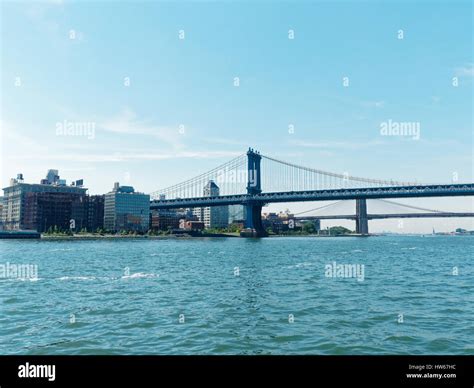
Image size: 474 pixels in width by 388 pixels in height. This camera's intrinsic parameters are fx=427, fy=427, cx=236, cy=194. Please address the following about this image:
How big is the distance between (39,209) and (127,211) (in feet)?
105

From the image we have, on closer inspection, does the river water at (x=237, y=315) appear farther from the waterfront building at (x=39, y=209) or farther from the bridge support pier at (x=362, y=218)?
the bridge support pier at (x=362, y=218)

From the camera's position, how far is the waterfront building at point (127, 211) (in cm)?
16712

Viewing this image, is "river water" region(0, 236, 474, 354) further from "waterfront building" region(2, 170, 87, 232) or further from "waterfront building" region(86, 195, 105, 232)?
"waterfront building" region(86, 195, 105, 232)

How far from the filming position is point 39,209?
150500 millimetres

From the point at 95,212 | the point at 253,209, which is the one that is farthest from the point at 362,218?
the point at 95,212

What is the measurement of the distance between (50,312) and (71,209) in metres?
150

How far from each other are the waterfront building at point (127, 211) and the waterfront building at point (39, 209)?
10.8m

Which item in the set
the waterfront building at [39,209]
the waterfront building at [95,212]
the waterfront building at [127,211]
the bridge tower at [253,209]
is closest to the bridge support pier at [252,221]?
the bridge tower at [253,209]

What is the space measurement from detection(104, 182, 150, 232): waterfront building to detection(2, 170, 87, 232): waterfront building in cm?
1083

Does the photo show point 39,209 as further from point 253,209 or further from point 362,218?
point 362,218


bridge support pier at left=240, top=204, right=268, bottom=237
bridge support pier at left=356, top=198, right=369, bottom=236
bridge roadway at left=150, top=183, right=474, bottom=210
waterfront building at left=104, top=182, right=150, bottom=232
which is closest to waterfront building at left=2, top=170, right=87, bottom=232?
waterfront building at left=104, top=182, right=150, bottom=232

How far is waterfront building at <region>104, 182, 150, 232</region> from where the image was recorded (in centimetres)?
16712
